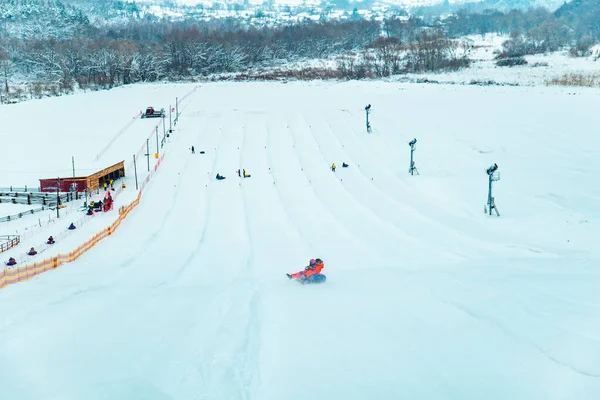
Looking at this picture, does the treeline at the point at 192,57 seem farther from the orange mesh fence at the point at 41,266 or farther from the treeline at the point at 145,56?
the orange mesh fence at the point at 41,266

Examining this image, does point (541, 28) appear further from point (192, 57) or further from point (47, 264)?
point (47, 264)

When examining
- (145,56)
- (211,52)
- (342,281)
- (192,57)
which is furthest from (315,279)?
(211,52)

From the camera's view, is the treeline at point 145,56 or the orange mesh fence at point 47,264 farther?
the treeline at point 145,56

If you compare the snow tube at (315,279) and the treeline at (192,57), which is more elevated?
the treeline at (192,57)

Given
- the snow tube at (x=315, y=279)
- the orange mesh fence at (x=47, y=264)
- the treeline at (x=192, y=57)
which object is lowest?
the orange mesh fence at (x=47, y=264)

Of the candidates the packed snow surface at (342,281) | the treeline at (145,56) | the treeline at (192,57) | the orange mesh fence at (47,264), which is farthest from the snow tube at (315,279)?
the treeline at (145,56)

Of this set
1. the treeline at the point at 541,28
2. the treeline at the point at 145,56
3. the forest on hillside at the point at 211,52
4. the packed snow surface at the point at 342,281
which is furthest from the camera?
the treeline at the point at 541,28

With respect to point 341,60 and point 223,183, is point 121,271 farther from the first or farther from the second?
point 341,60

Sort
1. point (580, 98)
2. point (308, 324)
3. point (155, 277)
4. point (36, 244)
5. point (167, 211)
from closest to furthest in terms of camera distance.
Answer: point (308, 324) < point (155, 277) < point (36, 244) < point (167, 211) < point (580, 98)

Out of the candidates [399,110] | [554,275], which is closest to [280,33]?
[399,110]
